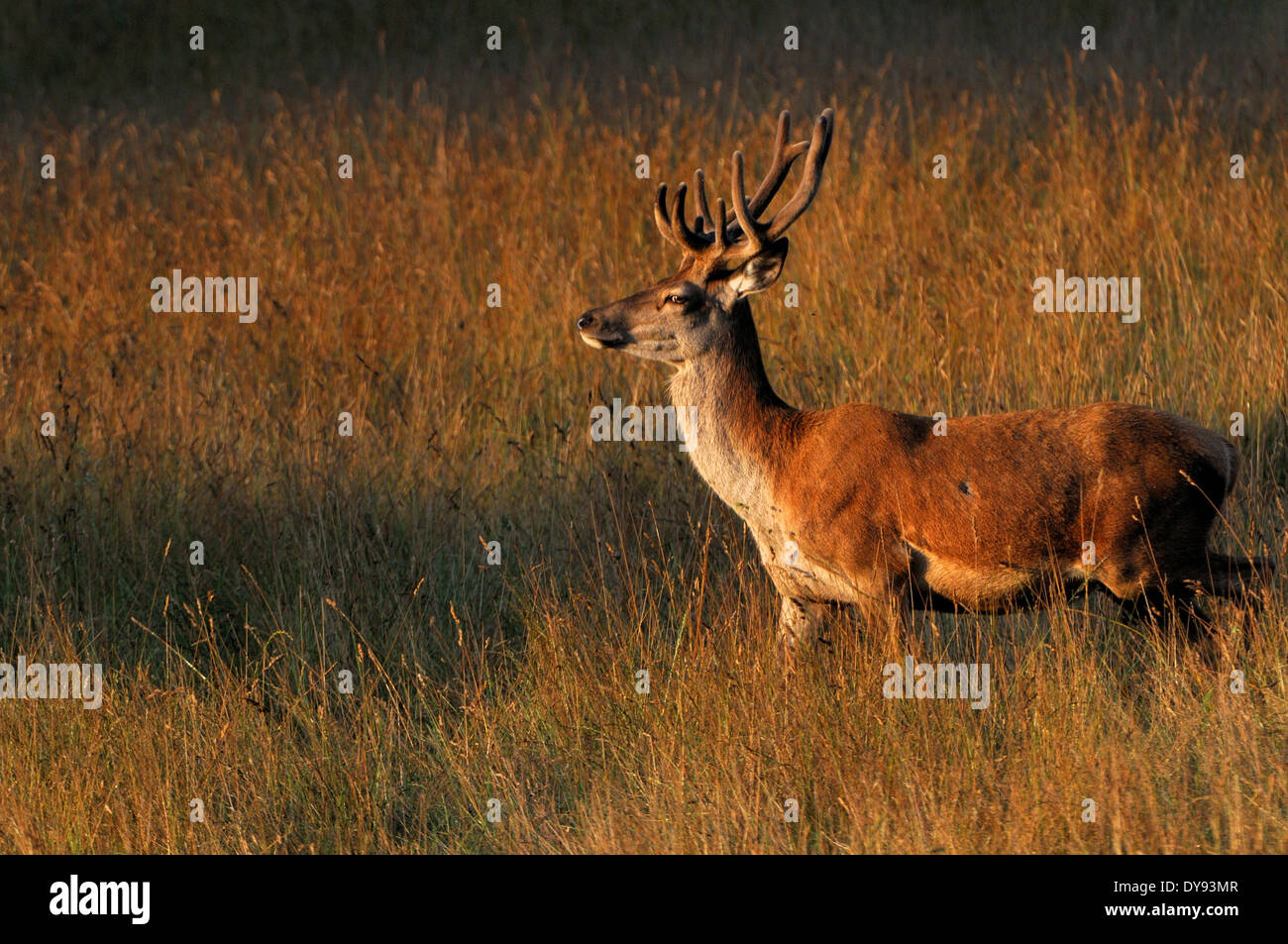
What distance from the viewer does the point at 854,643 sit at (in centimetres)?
526

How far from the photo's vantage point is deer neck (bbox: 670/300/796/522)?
5.77 metres

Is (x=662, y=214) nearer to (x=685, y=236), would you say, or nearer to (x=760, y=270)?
(x=685, y=236)

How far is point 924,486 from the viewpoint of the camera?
537 centimetres

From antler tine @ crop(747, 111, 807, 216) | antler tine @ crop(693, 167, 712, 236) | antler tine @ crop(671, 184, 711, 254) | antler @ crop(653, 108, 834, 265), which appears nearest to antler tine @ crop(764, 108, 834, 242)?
antler @ crop(653, 108, 834, 265)

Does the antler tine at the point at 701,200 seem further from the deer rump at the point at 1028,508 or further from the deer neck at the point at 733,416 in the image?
the deer rump at the point at 1028,508

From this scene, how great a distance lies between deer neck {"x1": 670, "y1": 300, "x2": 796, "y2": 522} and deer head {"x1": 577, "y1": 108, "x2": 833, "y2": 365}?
0.06 meters

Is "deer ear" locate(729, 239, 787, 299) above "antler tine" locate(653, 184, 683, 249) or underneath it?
underneath

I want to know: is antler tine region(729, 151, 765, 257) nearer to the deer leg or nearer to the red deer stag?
the red deer stag

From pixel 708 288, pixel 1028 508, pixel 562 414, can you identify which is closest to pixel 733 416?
pixel 708 288

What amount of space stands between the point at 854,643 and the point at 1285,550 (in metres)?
1.66

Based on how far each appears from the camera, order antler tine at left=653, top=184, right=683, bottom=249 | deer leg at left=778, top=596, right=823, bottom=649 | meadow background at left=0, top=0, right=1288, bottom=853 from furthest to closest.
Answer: antler tine at left=653, top=184, right=683, bottom=249, deer leg at left=778, top=596, right=823, bottom=649, meadow background at left=0, top=0, right=1288, bottom=853

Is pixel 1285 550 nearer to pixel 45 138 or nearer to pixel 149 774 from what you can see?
pixel 149 774

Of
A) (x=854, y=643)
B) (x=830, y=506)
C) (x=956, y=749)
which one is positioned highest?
(x=830, y=506)

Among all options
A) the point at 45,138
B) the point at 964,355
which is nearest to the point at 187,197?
the point at 45,138
